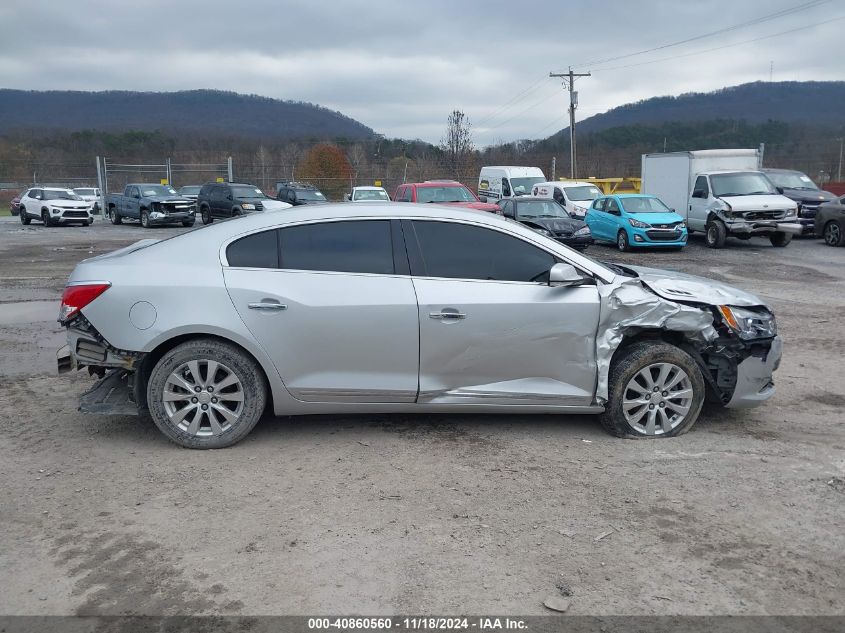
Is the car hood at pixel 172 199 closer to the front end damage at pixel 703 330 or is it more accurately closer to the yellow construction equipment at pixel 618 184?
the yellow construction equipment at pixel 618 184

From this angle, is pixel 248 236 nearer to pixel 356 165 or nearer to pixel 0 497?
pixel 0 497

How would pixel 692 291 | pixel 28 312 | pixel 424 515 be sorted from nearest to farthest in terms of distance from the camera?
1. pixel 424 515
2. pixel 692 291
3. pixel 28 312

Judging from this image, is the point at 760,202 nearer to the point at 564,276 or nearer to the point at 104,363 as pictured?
the point at 564,276

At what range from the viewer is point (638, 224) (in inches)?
756

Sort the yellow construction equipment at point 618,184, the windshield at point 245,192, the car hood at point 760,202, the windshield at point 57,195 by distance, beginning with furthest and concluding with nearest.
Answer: the yellow construction equipment at point 618,184 → the windshield at point 57,195 → the windshield at point 245,192 → the car hood at point 760,202

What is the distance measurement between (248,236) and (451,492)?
2320 mm

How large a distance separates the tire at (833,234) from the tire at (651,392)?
17292 mm

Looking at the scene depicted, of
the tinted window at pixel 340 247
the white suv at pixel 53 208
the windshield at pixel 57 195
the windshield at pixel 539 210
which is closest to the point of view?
the tinted window at pixel 340 247

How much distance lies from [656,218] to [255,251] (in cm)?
1629

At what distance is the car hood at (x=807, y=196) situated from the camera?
22.5 meters

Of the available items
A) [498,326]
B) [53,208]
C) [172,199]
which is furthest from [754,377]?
[53,208]

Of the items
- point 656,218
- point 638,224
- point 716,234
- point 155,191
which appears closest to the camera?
point 638,224

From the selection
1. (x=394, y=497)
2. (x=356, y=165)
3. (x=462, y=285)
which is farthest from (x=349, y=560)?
(x=356, y=165)

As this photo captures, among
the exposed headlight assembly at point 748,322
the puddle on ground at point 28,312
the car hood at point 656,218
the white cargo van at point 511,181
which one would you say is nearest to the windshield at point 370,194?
the white cargo van at point 511,181
